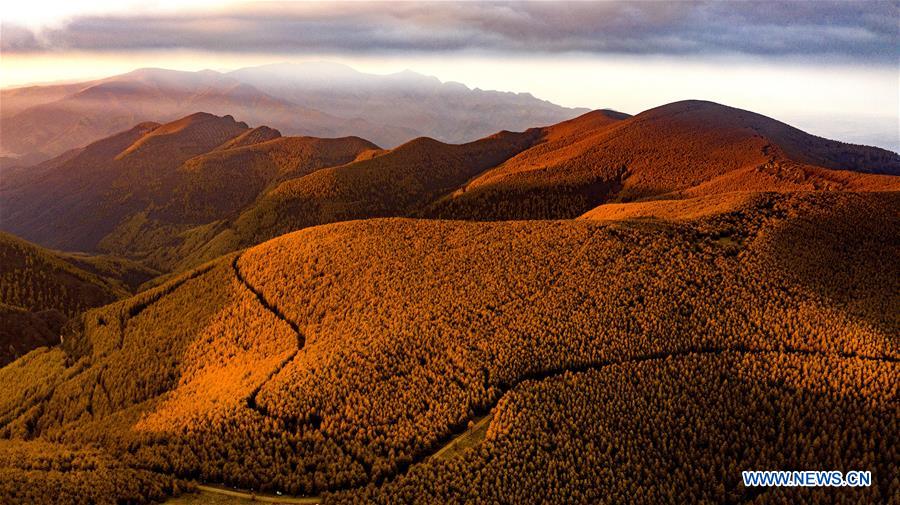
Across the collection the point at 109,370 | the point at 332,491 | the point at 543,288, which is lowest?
the point at 109,370

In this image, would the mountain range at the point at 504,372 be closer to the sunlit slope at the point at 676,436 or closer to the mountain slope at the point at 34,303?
the sunlit slope at the point at 676,436

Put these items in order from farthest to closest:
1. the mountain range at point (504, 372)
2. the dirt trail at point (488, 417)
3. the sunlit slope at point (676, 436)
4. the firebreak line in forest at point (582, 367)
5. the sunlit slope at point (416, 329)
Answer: the sunlit slope at point (416, 329) → the firebreak line in forest at point (582, 367) → the dirt trail at point (488, 417) → the mountain range at point (504, 372) → the sunlit slope at point (676, 436)

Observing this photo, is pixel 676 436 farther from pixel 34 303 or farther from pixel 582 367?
pixel 34 303

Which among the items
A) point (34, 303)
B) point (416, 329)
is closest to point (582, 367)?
point (416, 329)

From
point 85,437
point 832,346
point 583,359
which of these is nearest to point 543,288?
point 583,359

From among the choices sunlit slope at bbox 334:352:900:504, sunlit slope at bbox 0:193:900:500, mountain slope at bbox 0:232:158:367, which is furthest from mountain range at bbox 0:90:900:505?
mountain slope at bbox 0:232:158:367

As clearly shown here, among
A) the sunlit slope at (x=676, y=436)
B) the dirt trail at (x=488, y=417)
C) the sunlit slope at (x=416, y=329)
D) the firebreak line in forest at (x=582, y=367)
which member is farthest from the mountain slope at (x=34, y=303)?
the sunlit slope at (x=676, y=436)

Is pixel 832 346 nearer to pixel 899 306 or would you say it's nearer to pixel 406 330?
pixel 899 306

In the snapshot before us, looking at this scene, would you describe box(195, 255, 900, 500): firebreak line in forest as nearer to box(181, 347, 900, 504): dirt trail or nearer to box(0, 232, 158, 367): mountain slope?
box(181, 347, 900, 504): dirt trail
